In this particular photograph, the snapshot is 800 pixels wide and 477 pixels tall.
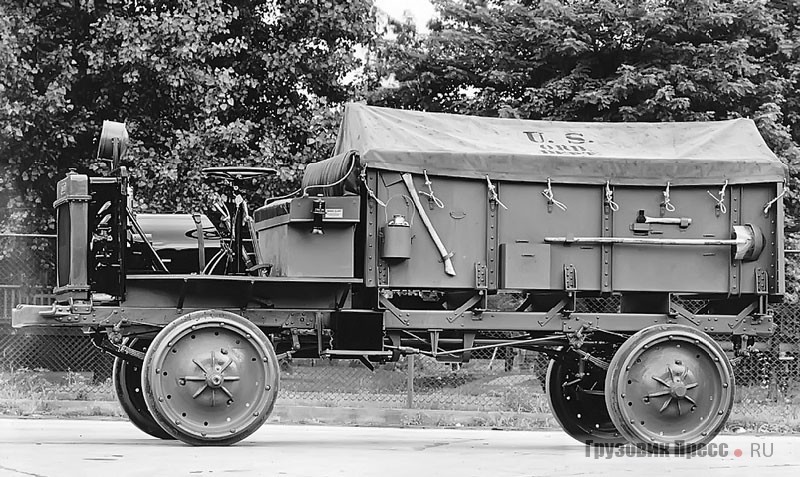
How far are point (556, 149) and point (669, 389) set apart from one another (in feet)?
7.64

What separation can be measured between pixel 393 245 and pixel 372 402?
7.15 m

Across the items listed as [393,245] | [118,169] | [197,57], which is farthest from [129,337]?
[197,57]

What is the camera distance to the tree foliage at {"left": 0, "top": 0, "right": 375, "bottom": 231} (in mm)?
19578

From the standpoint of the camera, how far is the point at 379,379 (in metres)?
18.1

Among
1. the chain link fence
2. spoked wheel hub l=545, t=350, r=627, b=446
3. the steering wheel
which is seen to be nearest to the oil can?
the steering wheel

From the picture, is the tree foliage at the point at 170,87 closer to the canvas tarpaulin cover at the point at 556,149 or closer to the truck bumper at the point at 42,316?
the canvas tarpaulin cover at the point at 556,149

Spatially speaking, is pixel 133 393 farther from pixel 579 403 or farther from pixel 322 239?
pixel 579 403

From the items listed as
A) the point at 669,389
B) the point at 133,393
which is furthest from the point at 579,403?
the point at 133,393

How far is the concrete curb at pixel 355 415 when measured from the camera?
1591cm

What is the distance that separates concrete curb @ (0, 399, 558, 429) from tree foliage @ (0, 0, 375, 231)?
13.3 ft

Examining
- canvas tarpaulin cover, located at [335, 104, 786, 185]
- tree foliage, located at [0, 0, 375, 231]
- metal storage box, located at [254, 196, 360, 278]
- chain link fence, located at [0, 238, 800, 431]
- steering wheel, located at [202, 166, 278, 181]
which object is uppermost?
tree foliage, located at [0, 0, 375, 231]

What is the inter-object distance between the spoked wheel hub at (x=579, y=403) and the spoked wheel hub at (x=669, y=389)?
53.7 inches

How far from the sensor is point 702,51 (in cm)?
2348

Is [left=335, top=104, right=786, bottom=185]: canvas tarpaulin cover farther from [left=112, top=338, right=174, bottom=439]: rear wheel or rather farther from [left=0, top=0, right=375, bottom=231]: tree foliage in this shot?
[left=0, top=0, right=375, bottom=231]: tree foliage
